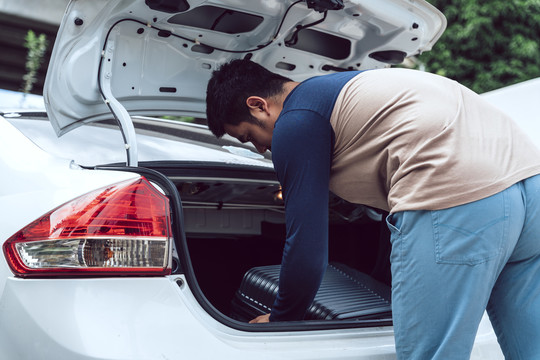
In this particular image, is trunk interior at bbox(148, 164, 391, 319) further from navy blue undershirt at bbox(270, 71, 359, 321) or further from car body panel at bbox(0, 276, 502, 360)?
car body panel at bbox(0, 276, 502, 360)

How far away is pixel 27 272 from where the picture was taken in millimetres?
1280

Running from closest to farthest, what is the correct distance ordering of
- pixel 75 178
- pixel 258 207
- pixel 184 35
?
pixel 75 178 < pixel 184 35 < pixel 258 207

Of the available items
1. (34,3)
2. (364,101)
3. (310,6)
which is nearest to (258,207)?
(310,6)

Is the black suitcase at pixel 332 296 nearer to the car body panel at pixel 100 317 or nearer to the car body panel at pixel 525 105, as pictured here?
the car body panel at pixel 100 317

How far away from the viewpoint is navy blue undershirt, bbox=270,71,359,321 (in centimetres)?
146

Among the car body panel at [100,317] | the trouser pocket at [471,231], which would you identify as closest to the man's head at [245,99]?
the car body panel at [100,317]

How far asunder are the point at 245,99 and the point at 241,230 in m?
1.31

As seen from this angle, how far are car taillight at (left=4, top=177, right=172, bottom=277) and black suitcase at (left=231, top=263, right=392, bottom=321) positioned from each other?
667 millimetres

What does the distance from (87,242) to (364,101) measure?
2.51 feet

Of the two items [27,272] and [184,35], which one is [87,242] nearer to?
[27,272]

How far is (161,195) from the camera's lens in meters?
1.38

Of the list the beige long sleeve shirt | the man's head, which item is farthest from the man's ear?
the beige long sleeve shirt

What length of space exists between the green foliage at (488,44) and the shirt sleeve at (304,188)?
26.8ft

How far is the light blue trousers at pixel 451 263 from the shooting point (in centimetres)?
131
